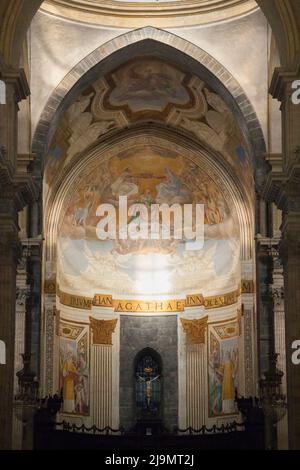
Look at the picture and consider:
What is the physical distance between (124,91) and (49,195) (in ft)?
14.5

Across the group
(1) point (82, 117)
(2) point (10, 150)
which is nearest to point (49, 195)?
(1) point (82, 117)

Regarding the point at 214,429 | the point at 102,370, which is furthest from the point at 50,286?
the point at 214,429

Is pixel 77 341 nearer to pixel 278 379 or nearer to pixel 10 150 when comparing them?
pixel 278 379

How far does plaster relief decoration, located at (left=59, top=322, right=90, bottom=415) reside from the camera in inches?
1738

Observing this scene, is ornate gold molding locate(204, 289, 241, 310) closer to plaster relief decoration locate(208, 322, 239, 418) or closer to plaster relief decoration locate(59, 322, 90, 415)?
plaster relief decoration locate(208, 322, 239, 418)

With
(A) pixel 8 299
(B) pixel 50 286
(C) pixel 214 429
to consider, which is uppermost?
(B) pixel 50 286

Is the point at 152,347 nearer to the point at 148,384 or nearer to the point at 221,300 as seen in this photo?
the point at 148,384

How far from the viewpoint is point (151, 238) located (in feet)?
155

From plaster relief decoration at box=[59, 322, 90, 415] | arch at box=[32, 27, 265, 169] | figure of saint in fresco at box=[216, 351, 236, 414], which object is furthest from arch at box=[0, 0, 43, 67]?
figure of saint in fresco at box=[216, 351, 236, 414]

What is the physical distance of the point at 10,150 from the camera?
2933 centimetres

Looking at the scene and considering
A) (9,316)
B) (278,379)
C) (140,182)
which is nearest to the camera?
(9,316)

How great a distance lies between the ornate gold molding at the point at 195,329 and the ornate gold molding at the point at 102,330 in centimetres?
263

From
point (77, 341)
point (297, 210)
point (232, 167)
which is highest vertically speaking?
point (232, 167)

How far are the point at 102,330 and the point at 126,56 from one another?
10763mm
